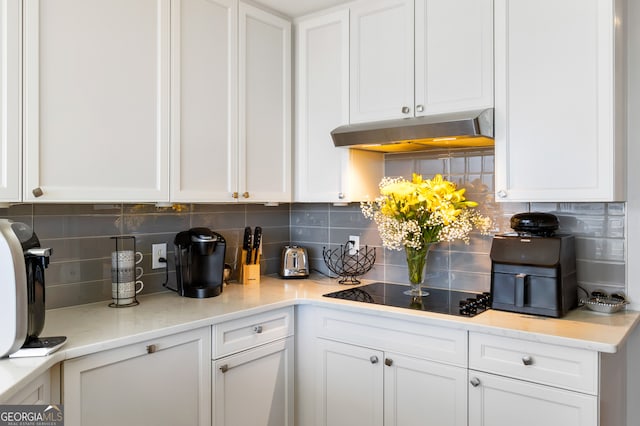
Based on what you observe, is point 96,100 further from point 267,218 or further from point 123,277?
point 267,218

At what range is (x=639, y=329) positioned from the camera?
6.87 feet

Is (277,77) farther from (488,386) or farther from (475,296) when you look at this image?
(488,386)

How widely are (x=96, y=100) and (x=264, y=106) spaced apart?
899 millimetres

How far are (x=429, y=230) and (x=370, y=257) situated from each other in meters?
0.60

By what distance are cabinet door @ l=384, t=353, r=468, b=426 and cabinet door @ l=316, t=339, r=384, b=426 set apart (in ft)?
0.16

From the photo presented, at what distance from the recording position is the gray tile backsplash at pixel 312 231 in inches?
82.4

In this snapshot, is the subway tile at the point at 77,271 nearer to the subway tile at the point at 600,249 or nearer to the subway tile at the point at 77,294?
the subway tile at the point at 77,294

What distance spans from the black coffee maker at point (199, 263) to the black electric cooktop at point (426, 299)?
1.77ft

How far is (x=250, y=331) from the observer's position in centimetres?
216

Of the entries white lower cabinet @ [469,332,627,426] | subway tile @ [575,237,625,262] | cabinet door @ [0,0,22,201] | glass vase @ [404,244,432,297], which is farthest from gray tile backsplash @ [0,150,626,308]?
white lower cabinet @ [469,332,627,426]

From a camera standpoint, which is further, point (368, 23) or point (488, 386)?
point (368, 23)

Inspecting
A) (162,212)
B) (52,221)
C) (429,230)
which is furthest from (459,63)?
(52,221)

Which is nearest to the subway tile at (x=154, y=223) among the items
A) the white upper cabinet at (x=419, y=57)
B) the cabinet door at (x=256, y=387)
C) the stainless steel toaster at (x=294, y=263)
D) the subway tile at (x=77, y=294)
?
the subway tile at (x=77, y=294)

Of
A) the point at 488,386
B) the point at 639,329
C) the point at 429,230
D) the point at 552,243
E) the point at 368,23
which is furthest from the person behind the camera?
the point at 368,23
